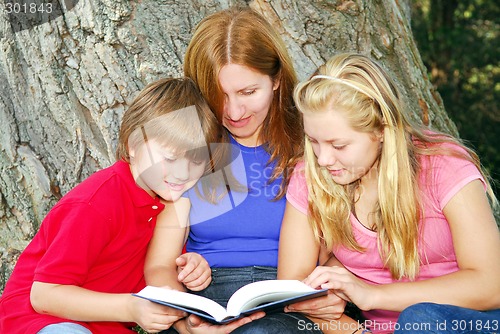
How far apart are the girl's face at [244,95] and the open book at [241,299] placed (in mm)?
743

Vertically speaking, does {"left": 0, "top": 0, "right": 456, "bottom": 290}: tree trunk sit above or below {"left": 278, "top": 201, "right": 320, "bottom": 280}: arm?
above

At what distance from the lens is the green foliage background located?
8.48 metres

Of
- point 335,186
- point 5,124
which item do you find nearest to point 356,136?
point 335,186

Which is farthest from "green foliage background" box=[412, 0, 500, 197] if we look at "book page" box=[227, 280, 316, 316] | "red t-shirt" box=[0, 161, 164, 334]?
"book page" box=[227, 280, 316, 316]

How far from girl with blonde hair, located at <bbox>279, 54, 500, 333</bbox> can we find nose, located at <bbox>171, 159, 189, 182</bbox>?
399 mm

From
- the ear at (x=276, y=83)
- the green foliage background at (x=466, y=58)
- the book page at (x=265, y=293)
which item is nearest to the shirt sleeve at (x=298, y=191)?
the ear at (x=276, y=83)

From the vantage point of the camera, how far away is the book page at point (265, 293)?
93.0 inches

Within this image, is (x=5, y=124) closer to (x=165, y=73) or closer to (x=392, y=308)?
(x=165, y=73)

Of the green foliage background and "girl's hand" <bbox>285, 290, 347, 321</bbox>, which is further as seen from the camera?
the green foliage background

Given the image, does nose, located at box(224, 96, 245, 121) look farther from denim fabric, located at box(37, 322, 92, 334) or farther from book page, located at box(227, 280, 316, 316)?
denim fabric, located at box(37, 322, 92, 334)

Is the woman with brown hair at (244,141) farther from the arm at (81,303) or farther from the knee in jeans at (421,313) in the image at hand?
the knee in jeans at (421,313)

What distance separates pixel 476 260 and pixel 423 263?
23cm

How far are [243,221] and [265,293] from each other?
63 cm

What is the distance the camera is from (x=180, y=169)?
279cm
